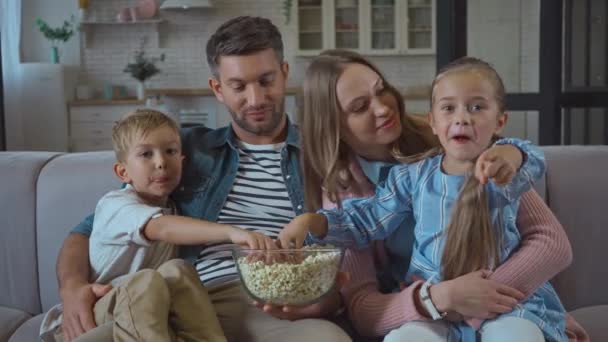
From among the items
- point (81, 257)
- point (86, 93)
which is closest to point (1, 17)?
point (86, 93)

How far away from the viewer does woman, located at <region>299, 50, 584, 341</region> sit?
1.48 meters

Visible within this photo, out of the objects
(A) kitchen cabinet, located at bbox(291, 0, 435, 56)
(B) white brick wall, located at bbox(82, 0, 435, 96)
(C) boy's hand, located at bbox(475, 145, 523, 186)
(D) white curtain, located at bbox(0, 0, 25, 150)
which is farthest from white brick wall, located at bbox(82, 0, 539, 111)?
(C) boy's hand, located at bbox(475, 145, 523, 186)

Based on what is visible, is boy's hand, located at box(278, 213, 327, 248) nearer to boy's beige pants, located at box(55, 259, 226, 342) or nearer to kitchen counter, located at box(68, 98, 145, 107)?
boy's beige pants, located at box(55, 259, 226, 342)

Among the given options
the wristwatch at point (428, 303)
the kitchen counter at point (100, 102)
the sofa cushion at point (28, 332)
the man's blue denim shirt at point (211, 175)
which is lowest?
the sofa cushion at point (28, 332)

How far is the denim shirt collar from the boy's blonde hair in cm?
15

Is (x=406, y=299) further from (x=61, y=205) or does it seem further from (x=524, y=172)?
(x=61, y=205)

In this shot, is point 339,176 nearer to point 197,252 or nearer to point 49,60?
point 197,252

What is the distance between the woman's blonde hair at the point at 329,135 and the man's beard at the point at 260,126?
0.35 ft

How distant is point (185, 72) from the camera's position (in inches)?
305

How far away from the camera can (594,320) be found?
72.5 inches

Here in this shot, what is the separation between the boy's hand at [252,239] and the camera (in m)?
1.44

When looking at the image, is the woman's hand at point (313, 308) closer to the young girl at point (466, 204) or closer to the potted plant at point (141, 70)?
the young girl at point (466, 204)

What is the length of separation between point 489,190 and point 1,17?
5532mm

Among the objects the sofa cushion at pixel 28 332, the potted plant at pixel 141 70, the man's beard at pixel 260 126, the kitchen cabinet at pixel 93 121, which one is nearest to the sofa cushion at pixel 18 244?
the sofa cushion at pixel 28 332
